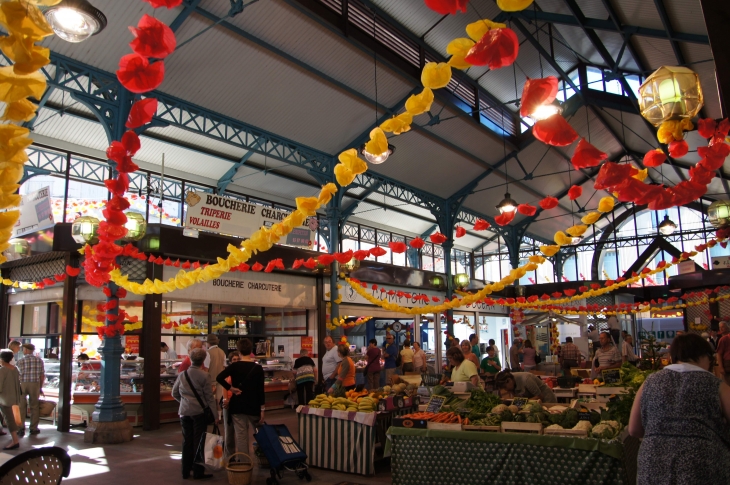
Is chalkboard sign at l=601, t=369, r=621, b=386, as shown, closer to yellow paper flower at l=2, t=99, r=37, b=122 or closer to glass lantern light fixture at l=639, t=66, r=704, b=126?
glass lantern light fixture at l=639, t=66, r=704, b=126

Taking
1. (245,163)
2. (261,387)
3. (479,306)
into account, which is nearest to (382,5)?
(245,163)

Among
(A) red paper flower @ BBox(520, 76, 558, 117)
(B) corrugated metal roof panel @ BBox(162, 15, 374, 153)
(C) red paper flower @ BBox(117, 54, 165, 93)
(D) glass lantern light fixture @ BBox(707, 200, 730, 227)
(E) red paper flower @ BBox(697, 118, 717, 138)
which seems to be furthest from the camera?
(D) glass lantern light fixture @ BBox(707, 200, 730, 227)

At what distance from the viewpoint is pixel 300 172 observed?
19.4 metres

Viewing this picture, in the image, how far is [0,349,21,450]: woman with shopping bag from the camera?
864 cm

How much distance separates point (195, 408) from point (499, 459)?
372cm

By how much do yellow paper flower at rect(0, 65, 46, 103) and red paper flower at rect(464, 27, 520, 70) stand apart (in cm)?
236

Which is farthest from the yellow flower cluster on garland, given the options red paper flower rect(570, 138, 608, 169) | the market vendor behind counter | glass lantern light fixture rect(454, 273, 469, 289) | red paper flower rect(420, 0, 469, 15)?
glass lantern light fixture rect(454, 273, 469, 289)

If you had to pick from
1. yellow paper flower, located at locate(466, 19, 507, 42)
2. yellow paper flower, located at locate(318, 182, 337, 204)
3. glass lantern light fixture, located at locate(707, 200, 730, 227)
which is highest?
glass lantern light fixture, located at locate(707, 200, 730, 227)

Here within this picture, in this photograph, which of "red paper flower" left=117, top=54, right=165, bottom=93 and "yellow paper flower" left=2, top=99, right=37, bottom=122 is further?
"red paper flower" left=117, top=54, right=165, bottom=93

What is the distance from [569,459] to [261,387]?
372cm

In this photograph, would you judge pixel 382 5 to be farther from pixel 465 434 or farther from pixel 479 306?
pixel 479 306

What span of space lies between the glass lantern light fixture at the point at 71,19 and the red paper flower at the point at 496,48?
2656 mm

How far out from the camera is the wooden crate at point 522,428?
527 cm

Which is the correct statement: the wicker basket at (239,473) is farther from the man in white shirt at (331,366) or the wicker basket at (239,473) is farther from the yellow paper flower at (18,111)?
the yellow paper flower at (18,111)
